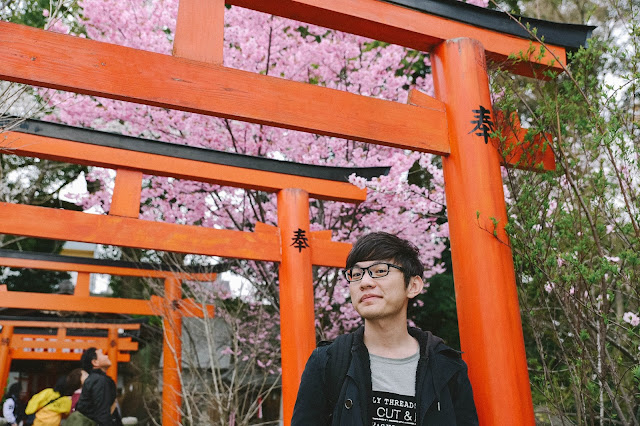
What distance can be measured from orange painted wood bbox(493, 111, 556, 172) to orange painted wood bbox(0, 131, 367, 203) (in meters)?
2.98

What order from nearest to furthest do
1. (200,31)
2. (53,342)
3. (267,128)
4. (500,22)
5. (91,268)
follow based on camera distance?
(200,31), (500,22), (267,128), (91,268), (53,342)

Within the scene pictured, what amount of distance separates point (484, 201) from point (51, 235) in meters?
4.38

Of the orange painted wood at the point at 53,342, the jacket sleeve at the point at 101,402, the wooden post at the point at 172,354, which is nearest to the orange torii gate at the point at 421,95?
the jacket sleeve at the point at 101,402

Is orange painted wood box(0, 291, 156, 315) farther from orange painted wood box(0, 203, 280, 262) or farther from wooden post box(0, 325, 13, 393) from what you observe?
orange painted wood box(0, 203, 280, 262)

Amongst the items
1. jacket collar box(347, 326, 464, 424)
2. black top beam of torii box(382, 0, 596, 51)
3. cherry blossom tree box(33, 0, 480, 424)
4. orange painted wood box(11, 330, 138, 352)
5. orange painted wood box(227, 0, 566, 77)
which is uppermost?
cherry blossom tree box(33, 0, 480, 424)

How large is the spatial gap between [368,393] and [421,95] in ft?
6.68

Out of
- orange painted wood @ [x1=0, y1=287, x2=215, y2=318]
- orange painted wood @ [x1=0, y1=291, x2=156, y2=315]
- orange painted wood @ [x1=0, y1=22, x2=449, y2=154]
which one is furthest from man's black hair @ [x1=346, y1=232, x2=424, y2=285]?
orange painted wood @ [x1=0, y1=291, x2=156, y2=315]

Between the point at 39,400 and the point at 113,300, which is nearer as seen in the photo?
the point at 39,400

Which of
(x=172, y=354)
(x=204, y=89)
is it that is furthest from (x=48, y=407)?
(x=204, y=89)

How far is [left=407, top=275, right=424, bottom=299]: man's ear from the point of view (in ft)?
6.62

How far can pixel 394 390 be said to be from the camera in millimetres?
1802

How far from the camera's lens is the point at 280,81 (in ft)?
9.21

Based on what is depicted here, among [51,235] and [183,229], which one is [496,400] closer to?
[183,229]

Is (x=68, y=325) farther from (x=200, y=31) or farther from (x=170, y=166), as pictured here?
(x=200, y=31)
